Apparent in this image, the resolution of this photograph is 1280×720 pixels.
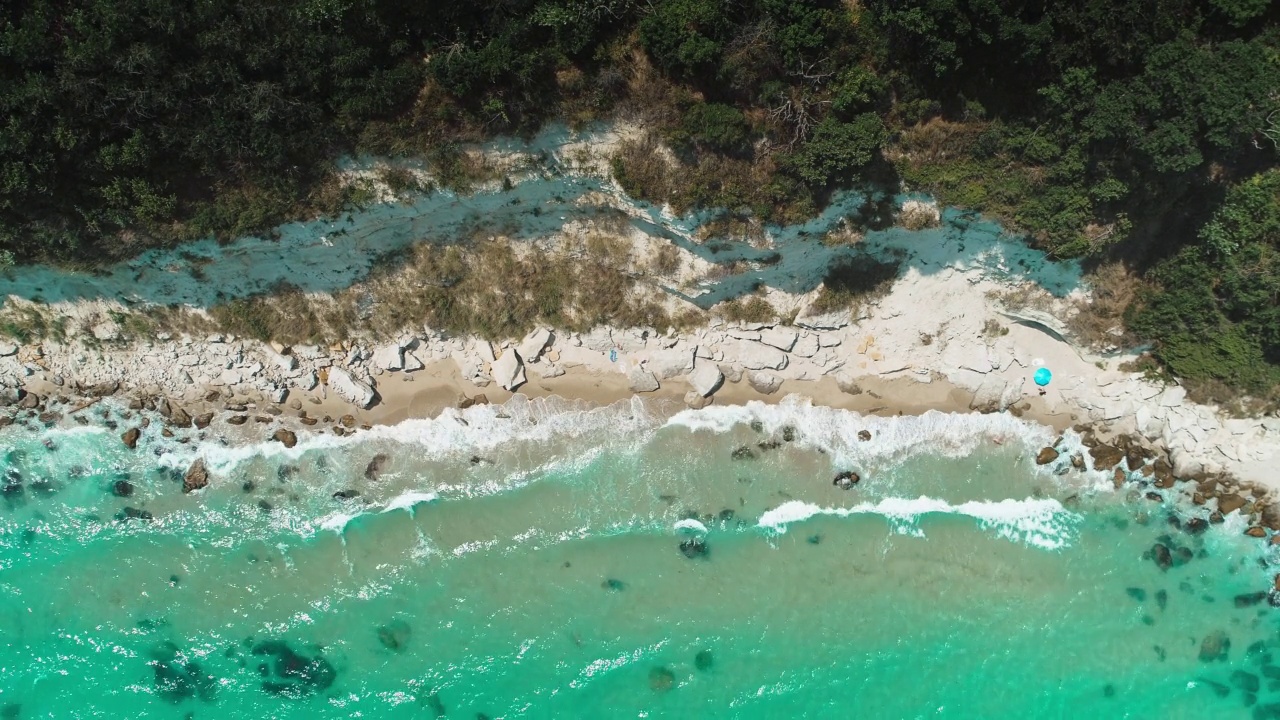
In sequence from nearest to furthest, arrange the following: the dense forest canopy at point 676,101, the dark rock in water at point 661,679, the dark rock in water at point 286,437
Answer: the dense forest canopy at point 676,101 < the dark rock in water at point 286,437 < the dark rock in water at point 661,679

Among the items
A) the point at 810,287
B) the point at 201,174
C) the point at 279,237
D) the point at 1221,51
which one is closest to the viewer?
the point at 1221,51

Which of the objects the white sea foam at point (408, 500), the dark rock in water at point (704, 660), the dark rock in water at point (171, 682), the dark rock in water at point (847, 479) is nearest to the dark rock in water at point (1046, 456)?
the dark rock in water at point (847, 479)

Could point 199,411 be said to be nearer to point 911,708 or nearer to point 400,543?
point 400,543

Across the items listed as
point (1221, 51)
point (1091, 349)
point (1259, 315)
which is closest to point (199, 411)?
point (1091, 349)

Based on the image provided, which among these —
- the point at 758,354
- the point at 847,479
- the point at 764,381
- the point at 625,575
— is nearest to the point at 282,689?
the point at 625,575

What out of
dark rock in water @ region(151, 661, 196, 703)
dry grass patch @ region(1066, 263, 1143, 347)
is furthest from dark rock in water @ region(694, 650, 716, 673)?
dark rock in water @ region(151, 661, 196, 703)

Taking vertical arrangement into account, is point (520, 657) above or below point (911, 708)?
above

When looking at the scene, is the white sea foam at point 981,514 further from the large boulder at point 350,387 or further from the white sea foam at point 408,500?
the large boulder at point 350,387
